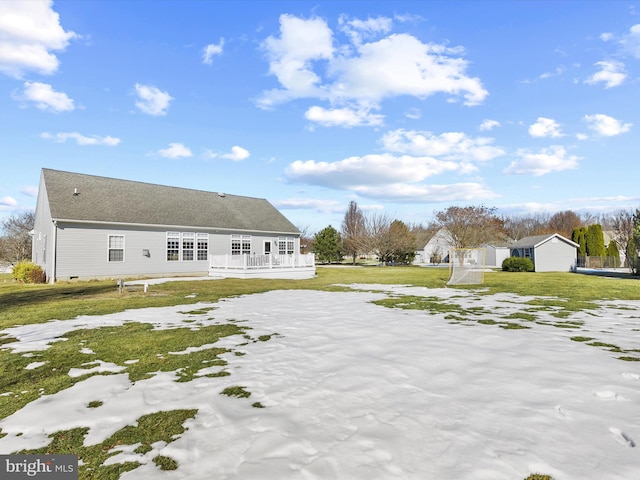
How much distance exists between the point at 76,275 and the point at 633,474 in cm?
2245

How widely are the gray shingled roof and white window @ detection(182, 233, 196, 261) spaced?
79cm

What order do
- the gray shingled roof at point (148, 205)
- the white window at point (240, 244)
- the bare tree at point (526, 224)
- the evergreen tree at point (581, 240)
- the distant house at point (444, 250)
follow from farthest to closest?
the bare tree at point (526, 224) < the distant house at point (444, 250) < the evergreen tree at point (581, 240) < the white window at point (240, 244) < the gray shingled roof at point (148, 205)

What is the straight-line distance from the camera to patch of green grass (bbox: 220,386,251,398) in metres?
3.82

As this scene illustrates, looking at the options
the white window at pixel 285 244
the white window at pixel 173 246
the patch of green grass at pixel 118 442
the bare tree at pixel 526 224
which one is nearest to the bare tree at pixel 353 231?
the white window at pixel 285 244

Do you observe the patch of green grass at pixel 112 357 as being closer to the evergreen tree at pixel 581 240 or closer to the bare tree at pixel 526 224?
the evergreen tree at pixel 581 240

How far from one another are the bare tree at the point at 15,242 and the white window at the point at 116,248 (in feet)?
69.5

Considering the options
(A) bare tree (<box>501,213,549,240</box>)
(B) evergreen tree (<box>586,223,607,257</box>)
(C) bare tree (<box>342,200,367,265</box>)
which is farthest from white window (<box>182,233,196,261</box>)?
(A) bare tree (<box>501,213,549,240</box>)

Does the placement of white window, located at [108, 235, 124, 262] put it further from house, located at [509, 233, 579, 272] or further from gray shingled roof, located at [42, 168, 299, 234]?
house, located at [509, 233, 579, 272]

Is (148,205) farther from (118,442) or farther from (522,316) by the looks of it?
(118,442)

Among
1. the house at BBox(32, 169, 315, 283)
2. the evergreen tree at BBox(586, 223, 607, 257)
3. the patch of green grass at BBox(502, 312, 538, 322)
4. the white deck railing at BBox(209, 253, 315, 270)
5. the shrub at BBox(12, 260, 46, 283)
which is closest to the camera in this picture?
the patch of green grass at BBox(502, 312, 538, 322)

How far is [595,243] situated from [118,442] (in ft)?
158

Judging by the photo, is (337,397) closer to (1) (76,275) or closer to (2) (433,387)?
(2) (433,387)

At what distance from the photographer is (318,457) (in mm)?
2648

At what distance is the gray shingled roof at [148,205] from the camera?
→ 19.6 metres
